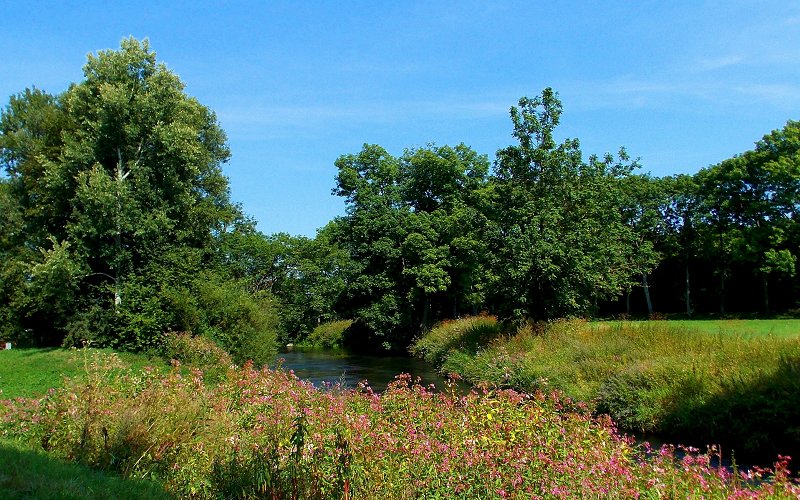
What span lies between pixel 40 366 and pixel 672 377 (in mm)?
21553

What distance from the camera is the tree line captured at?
23938 mm

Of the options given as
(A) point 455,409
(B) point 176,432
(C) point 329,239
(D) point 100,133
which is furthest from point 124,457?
(C) point 329,239

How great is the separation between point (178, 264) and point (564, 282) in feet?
53.6

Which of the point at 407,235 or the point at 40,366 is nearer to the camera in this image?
the point at 40,366

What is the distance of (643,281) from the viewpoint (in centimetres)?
5231

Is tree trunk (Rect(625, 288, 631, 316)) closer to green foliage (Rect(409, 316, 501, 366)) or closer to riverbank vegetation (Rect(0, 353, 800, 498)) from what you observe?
green foliage (Rect(409, 316, 501, 366))

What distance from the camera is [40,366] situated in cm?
2170

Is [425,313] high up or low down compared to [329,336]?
up

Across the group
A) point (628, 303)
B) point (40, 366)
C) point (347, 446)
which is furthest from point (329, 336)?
point (347, 446)

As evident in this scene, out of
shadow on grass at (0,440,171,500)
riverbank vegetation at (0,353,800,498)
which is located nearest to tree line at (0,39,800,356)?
riverbank vegetation at (0,353,800,498)

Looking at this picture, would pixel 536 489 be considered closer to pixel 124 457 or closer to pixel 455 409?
pixel 455 409

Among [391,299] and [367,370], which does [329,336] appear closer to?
[391,299]

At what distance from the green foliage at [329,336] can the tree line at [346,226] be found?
157 inches

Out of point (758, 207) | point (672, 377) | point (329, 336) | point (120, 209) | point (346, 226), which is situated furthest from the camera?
point (329, 336)
